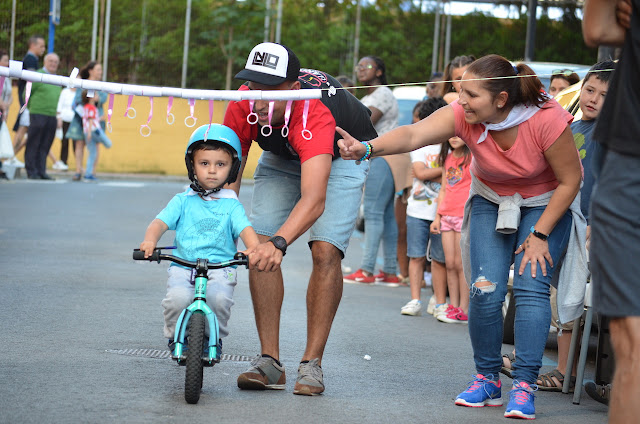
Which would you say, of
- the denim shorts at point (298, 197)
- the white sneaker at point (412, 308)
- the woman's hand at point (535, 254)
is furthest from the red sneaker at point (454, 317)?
the woman's hand at point (535, 254)

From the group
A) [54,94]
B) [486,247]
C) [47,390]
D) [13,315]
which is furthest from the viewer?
[54,94]

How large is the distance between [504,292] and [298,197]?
1.27 m

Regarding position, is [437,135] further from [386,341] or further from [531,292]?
[386,341]

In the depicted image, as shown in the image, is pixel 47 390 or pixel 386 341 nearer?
pixel 47 390

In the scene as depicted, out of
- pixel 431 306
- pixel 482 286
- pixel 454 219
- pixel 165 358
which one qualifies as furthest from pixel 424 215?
pixel 482 286

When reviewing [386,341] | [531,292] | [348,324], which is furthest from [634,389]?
[348,324]

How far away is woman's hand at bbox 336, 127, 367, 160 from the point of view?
532 cm

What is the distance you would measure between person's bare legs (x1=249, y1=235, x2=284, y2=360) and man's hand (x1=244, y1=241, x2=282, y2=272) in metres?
0.68

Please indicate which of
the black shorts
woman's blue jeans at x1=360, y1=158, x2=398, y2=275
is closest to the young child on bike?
the black shorts

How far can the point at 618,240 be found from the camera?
3562 millimetres

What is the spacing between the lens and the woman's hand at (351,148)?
17.4 ft

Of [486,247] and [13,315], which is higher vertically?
[486,247]

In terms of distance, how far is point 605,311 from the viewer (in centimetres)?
356

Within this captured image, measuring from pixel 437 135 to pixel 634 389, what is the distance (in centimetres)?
236
